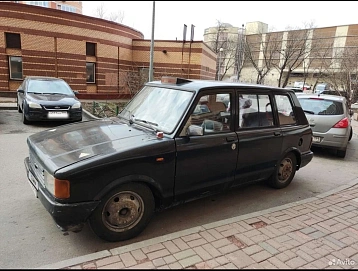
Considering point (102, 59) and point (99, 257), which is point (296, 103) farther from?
point (102, 59)

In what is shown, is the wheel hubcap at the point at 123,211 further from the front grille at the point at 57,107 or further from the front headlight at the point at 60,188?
the front grille at the point at 57,107

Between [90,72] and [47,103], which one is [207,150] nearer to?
[47,103]

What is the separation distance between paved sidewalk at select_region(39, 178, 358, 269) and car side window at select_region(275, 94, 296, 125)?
5.07 ft

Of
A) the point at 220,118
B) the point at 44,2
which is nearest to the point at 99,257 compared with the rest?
the point at 220,118

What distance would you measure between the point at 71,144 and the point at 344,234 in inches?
138

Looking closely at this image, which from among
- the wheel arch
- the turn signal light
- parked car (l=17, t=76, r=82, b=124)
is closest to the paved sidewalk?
the wheel arch

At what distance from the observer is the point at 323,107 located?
7496 mm

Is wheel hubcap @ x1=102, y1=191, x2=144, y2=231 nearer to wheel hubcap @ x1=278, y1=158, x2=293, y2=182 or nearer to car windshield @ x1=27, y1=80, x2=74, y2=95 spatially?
wheel hubcap @ x1=278, y1=158, x2=293, y2=182

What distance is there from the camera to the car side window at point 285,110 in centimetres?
457

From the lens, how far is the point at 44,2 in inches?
1964

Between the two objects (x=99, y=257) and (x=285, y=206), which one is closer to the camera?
(x=99, y=257)

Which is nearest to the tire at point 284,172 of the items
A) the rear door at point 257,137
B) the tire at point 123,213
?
the rear door at point 257,137

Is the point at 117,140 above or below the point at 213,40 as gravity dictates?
below

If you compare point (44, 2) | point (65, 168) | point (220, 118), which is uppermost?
point (44, 2)
